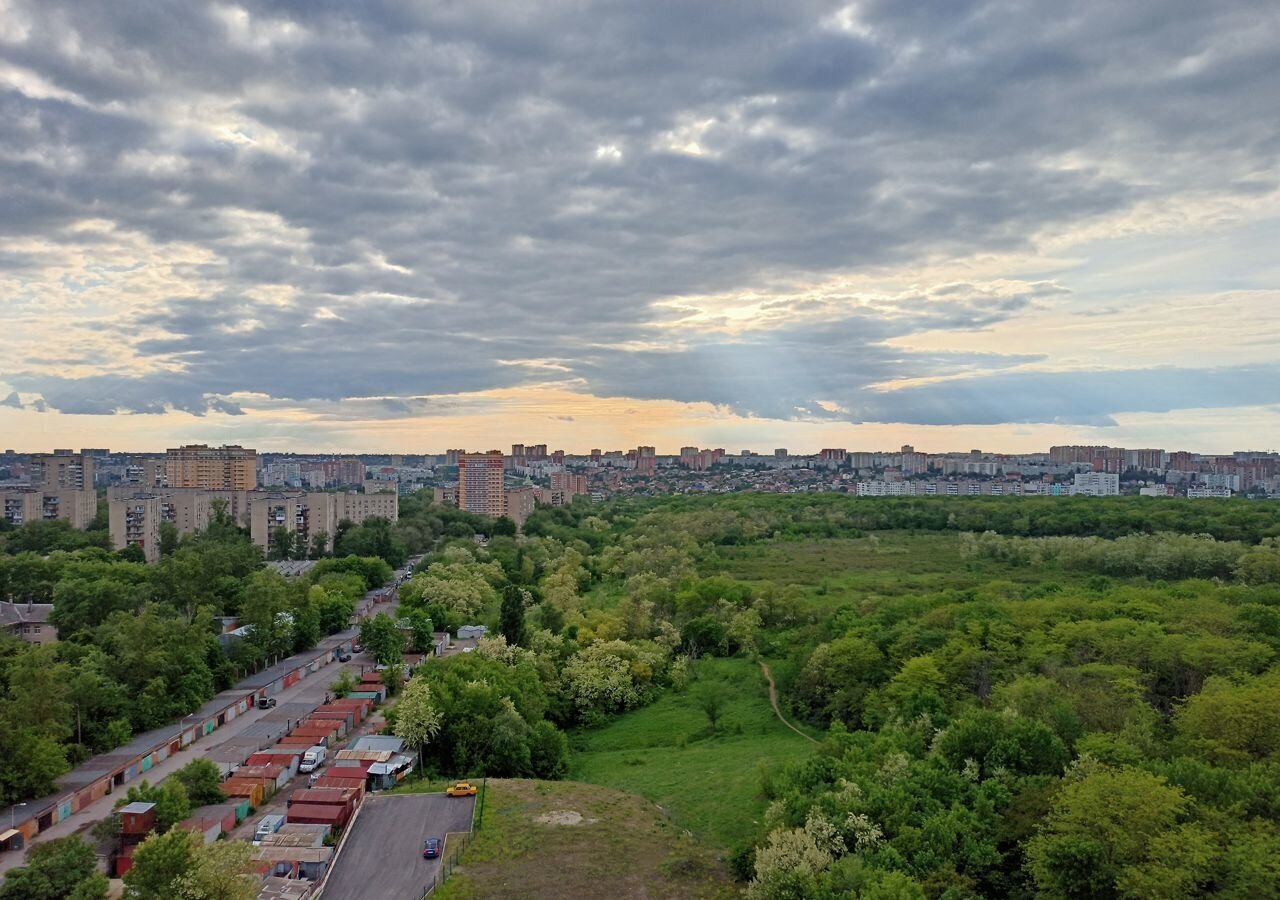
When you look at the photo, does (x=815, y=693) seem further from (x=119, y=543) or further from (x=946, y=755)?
(x=119, y=543)

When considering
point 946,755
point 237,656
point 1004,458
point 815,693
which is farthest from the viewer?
point 1004,458

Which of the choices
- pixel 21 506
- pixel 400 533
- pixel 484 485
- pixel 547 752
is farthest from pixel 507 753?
pixel 484 485

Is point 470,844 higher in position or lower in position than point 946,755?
lower

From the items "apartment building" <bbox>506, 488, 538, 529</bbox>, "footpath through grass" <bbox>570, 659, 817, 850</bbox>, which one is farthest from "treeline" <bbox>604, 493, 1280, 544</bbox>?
"footpath through grass" <bbox>570, 659, 817, 850</bbox>

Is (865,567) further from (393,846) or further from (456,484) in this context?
(456,484)

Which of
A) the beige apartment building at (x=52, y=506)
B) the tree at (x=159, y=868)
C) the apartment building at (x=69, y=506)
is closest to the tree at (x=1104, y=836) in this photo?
the tree at (x=159, y=868)

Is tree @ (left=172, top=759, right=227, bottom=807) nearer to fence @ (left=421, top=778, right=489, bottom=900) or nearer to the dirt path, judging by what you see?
fence @ (left=421, top=778, right=489, bottom=900)

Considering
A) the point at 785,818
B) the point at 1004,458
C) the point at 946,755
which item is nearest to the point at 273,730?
the point at 785,818
